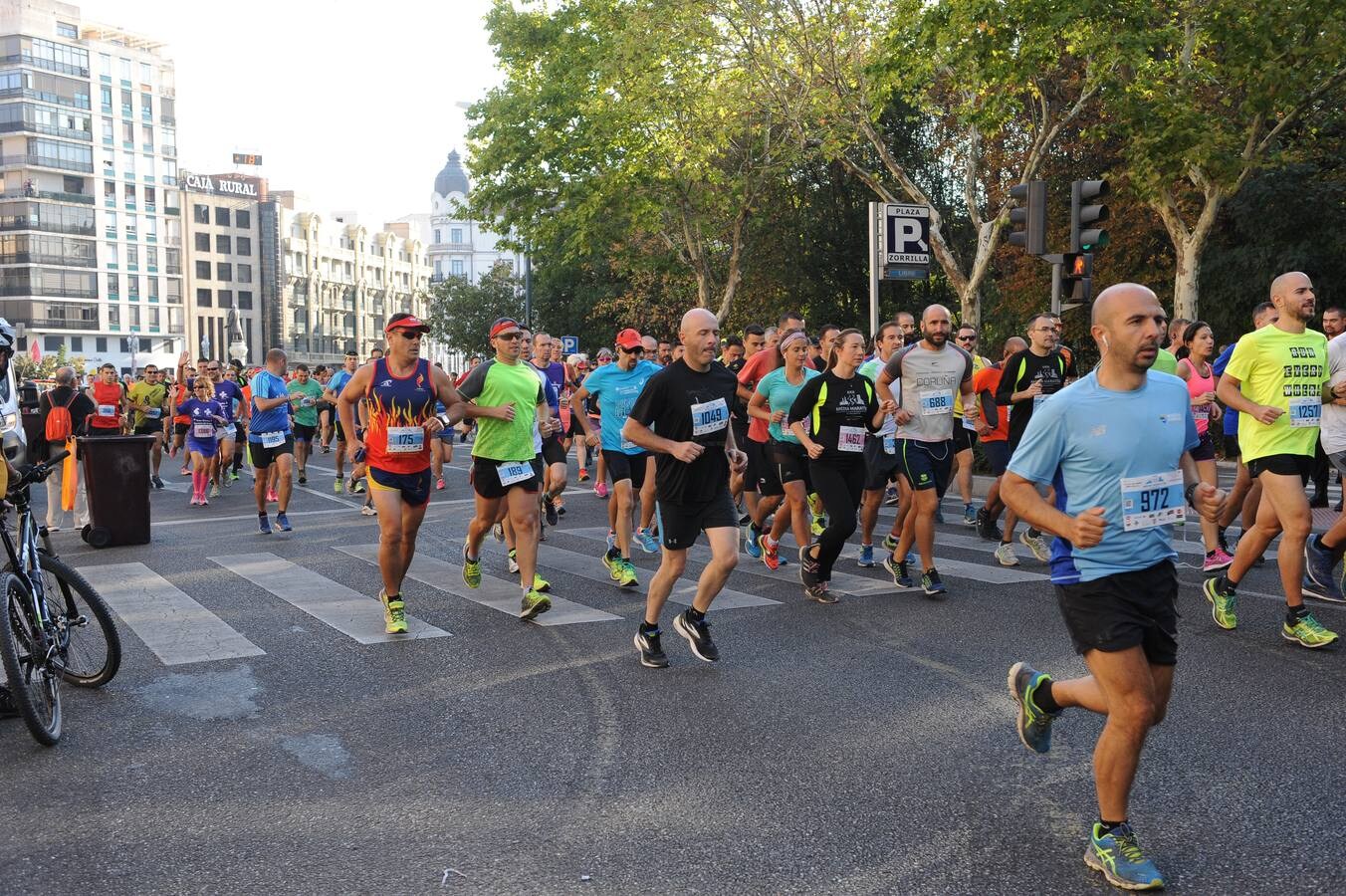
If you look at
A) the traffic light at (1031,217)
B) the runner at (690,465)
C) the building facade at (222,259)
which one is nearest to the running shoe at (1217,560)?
the runner at (690,465)

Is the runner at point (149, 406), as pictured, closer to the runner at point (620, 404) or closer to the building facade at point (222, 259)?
the runner at point (620, 404)

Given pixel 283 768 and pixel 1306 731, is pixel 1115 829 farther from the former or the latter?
pixel 283 768

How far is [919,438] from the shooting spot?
911cm

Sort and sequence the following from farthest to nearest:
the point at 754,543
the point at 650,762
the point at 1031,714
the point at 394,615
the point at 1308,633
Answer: the point at 754,543 < the point at 394,615 < the point at 1308,633 < the point at 650,762 < the point at 1031,714

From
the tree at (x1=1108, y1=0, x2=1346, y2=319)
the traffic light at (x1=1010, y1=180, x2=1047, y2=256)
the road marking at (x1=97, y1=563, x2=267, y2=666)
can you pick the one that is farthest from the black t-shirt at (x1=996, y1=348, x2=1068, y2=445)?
the tree at (x1=1108, y1=0, x2=1346, y2=319)

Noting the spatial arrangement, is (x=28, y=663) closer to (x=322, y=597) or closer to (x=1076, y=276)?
(x=322, y=597)

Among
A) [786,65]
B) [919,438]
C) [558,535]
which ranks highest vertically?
[786,65]

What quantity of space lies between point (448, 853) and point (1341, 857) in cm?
275

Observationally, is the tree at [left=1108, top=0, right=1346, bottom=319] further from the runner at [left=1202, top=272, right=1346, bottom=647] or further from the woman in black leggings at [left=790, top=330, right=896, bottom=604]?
the runner at [left=1202, top=272, right=1346, bottom=647]

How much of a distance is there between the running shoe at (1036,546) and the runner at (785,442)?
1861 mm

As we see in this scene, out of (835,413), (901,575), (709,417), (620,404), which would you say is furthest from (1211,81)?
(709,417)

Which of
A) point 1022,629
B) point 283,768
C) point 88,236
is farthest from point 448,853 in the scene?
point 88,236

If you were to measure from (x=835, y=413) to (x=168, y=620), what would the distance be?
4.52 m

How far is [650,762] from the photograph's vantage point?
516 cm
